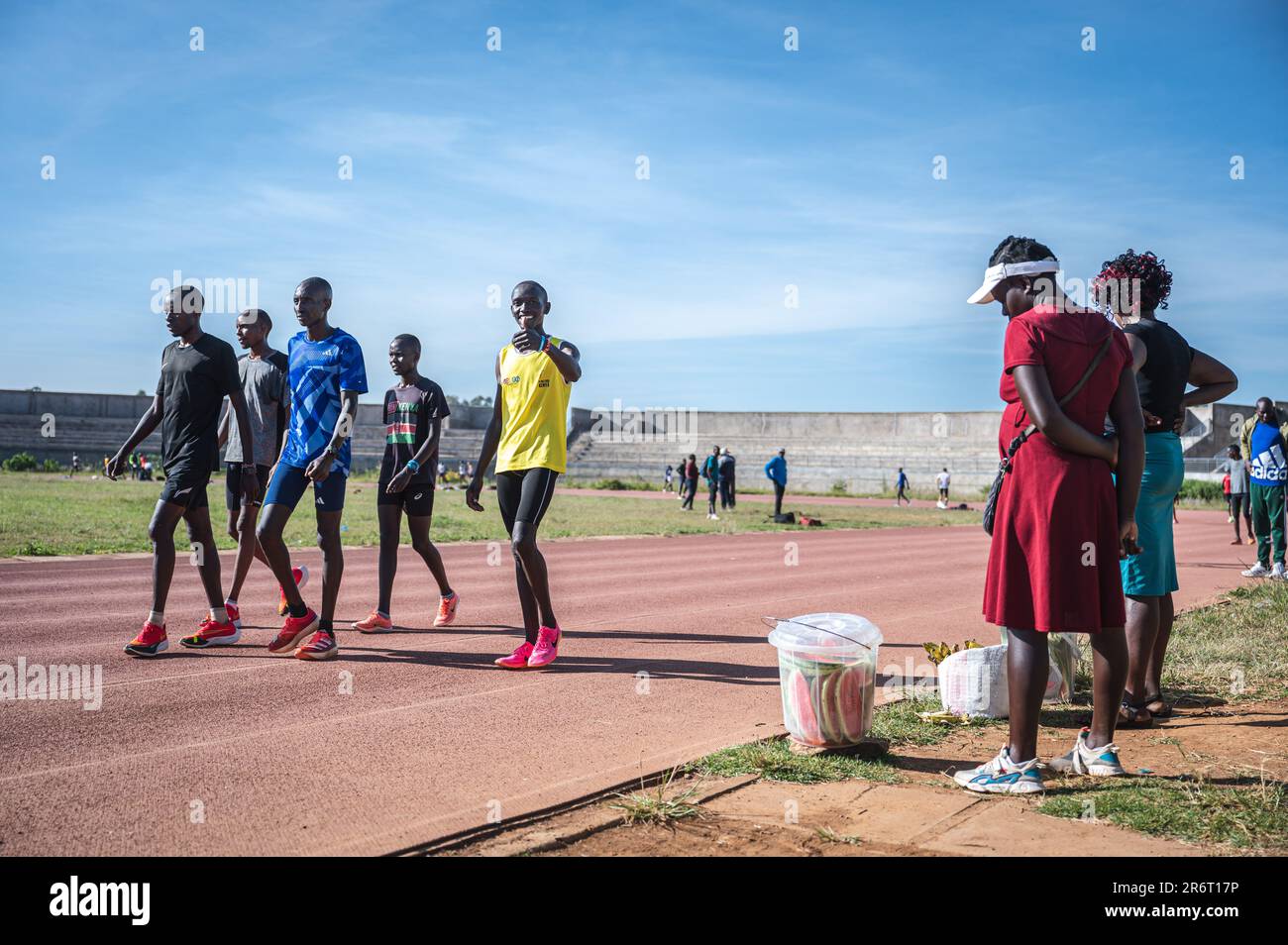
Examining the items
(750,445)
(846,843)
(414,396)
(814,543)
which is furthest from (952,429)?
(846,843)

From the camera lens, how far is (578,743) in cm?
506

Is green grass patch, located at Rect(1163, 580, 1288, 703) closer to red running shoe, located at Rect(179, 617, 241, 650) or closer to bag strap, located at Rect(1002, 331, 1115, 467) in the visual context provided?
bag strap, located at Rect(1002, 331, 1115, 467)

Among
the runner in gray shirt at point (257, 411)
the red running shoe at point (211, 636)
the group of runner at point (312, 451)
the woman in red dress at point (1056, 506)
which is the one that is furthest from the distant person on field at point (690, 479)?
the woman in red dress at point (1056, 506)

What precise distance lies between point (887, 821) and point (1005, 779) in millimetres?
669

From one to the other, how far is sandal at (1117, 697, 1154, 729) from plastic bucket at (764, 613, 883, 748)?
1504 mm

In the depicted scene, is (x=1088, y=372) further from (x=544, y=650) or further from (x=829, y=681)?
(x=544, y=650)

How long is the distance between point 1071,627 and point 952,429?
54.6 metres

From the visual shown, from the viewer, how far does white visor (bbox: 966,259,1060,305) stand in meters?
4.46

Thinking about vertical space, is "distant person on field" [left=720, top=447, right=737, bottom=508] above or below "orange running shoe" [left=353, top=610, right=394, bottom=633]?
above

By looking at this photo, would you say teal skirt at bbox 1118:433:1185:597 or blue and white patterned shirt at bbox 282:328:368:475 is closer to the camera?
teal skirt at bbox 1118:433:1185:597

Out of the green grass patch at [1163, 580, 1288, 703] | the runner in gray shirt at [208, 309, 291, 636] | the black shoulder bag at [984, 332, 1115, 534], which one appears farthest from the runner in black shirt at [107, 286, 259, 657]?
the green grass patch at [1163, 580, 1288, 703]

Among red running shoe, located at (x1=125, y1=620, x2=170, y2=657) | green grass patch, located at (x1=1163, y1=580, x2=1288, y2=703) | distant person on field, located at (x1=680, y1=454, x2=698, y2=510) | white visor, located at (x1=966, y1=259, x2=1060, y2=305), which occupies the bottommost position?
green grass patch, located at (x1=1163, y1=580, x2=1288, y2=703)

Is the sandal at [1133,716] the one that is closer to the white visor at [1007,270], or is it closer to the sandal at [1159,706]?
the sandal at [1159,706]
